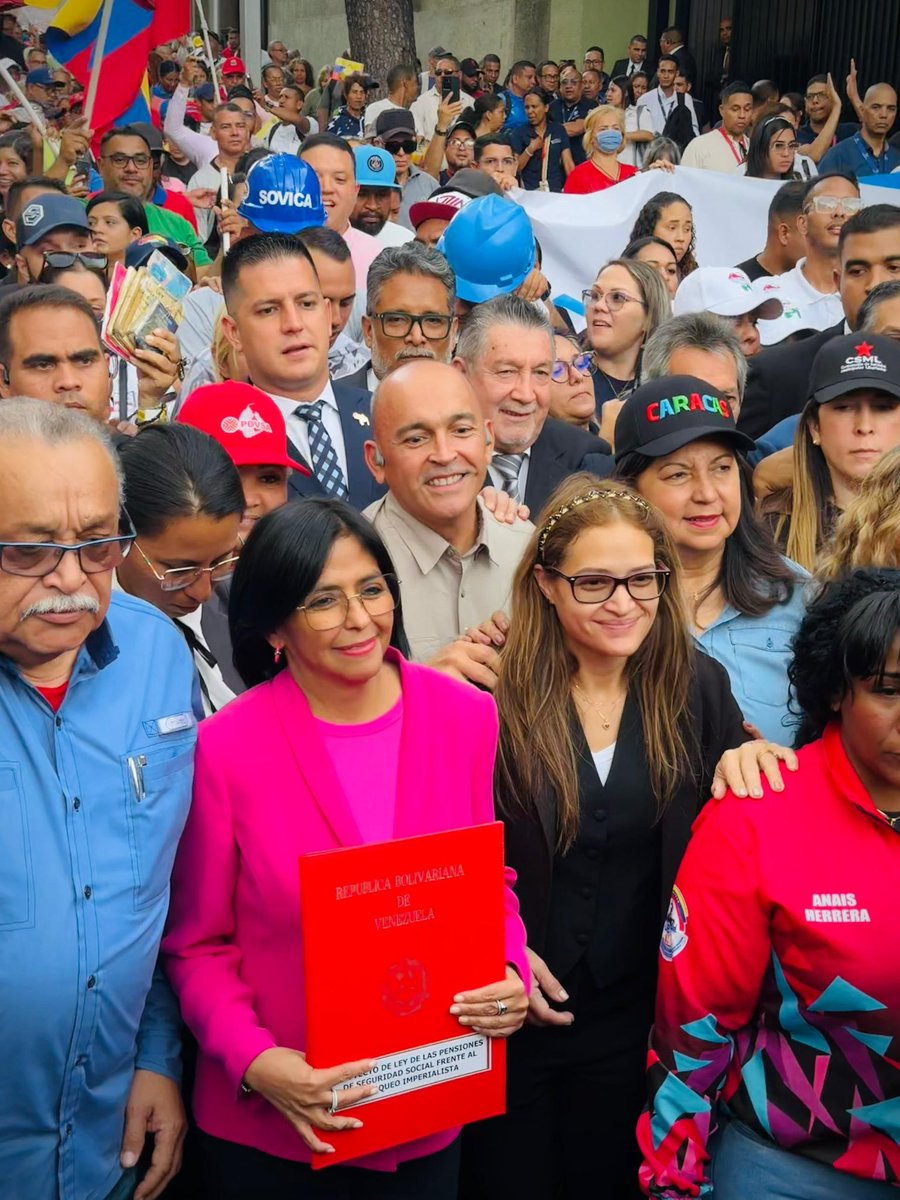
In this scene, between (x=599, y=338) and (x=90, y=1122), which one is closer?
(x=90, y=1122)

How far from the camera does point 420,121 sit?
14.1 meters

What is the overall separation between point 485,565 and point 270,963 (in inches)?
57.4

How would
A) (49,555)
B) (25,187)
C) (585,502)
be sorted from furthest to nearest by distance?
(25,187), (585,502), (49,555)

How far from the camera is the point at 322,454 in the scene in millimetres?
4383

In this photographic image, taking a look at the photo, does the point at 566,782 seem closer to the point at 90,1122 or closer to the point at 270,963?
the point at 270,963

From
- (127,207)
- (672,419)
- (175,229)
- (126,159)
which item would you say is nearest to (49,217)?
(127,207)

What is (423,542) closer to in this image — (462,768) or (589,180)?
(462,768)

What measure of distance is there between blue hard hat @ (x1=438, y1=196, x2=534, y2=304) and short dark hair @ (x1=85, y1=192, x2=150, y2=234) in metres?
2.42

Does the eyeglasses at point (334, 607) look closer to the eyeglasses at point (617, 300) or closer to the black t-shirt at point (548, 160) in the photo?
the eyeglasses at point (617, 300)

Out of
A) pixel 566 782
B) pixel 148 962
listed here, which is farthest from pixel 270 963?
pixel 566 782

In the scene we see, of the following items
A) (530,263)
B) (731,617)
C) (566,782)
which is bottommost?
(566,782)

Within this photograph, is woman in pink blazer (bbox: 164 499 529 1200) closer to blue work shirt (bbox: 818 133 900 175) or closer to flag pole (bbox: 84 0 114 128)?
flag pole (bbox: 84 0 114 128)

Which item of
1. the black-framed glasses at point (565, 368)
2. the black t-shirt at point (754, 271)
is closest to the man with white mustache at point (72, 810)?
the black-framed glasses at point (565, 368)

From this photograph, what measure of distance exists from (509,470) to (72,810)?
251 centimetres
